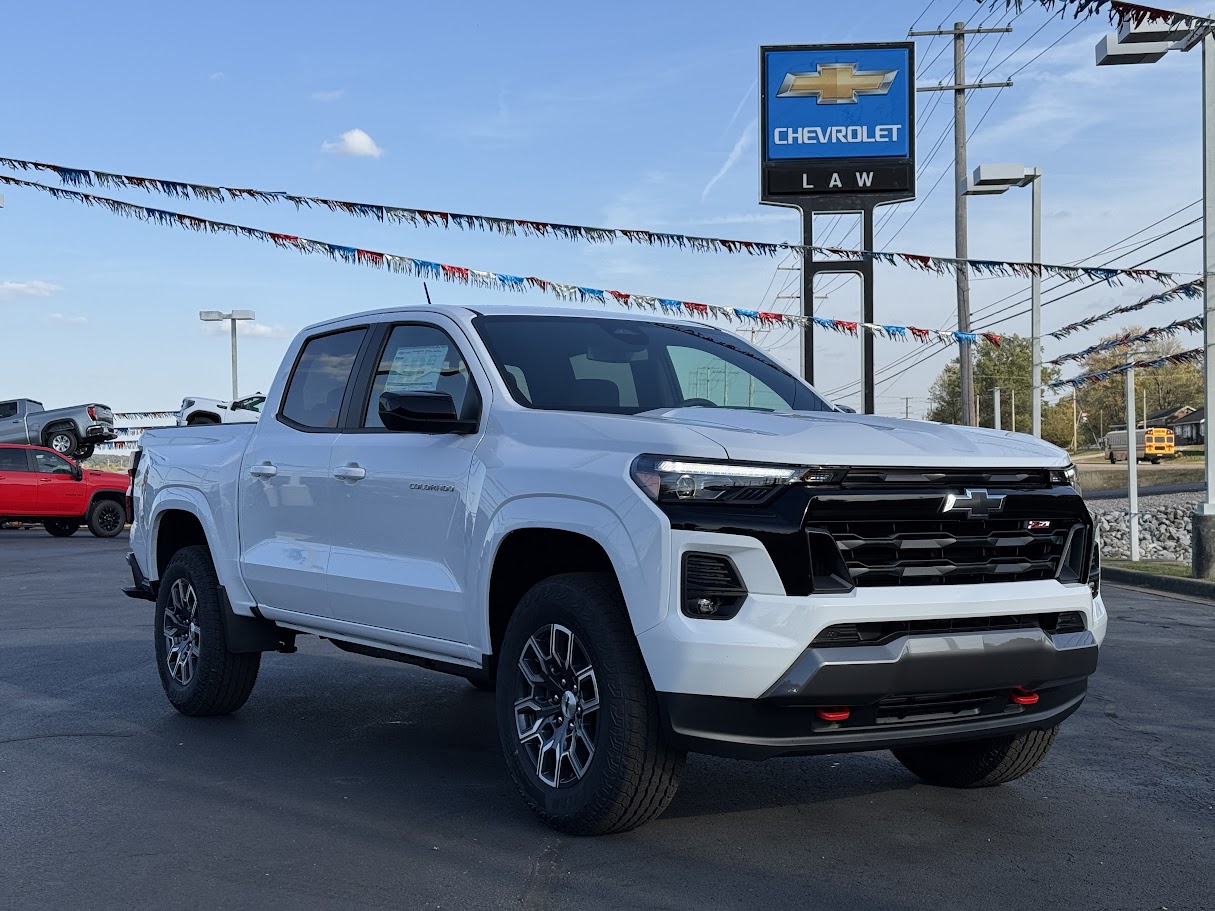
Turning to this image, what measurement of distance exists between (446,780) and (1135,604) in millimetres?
9338

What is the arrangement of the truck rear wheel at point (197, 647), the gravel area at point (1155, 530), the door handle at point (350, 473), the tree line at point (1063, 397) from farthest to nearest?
1. the tree line at point (1063, 397)
2. the gravel area at point (1155, 530)
3. the truck rear wheel at point (197, 647)
4. the door handle at point (350, 473)

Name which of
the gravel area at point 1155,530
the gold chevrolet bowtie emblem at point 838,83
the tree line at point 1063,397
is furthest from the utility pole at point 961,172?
the tree line at point 1063,397

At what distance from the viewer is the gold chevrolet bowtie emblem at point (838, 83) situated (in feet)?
78.3

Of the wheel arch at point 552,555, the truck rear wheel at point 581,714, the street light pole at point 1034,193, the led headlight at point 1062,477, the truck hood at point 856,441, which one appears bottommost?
the truck rear wheel at point 581,714

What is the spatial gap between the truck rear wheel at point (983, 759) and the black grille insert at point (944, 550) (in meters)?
0.95

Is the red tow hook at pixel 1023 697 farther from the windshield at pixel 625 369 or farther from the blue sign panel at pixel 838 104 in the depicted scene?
the blue sign panel at pixel 838 104

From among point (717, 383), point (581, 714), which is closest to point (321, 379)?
point (717, 383)

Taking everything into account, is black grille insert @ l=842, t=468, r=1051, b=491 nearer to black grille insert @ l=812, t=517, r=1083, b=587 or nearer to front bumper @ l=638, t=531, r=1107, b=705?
black grille insert @ l=812, t=517, r=1083, b=587

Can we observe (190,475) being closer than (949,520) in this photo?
No

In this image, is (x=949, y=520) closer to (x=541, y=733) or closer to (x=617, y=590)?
(x=617, y=590)

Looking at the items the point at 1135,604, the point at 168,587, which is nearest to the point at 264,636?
the point at 168,587

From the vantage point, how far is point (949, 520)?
462cm

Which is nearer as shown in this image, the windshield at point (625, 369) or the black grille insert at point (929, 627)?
the black grille insert at point (929, 627)

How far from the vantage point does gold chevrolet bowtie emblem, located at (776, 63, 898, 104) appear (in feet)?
78.3
